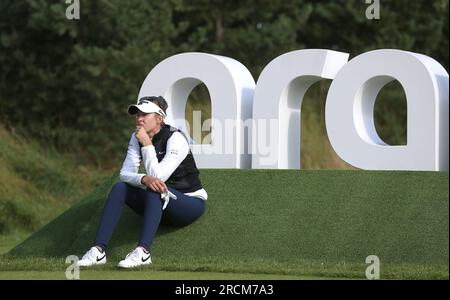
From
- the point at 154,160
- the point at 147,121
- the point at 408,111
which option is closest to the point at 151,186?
the point at 154,160

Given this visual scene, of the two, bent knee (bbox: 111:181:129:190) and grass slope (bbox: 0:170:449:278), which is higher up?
bent knee (bbox: 111:181:129:190)

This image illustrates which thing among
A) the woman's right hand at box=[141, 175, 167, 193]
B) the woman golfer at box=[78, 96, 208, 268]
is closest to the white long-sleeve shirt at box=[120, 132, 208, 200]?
the woman golfer at box=[78, 96, 208, 268]

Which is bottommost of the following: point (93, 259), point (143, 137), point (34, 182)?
point (34, 182)

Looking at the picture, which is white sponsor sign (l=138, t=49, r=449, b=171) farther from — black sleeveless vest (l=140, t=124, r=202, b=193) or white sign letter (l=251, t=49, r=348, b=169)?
black sleeveless vest (l=140, t=124, r=202, b=193)

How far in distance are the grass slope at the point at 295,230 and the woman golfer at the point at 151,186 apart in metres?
0.17

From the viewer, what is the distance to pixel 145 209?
22.4ft

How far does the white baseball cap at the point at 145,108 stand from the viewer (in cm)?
716

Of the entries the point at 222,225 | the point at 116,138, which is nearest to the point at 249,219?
the point at 222,225

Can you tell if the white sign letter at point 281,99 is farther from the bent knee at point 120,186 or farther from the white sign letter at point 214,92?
the bent knee at point 120,186

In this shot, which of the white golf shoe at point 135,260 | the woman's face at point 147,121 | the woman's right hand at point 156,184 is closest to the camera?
the white golf shoe at point 135,260

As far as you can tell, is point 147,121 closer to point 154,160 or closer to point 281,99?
point 154,160

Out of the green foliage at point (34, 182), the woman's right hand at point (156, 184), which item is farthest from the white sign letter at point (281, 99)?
the green foliage at point (34, 182)

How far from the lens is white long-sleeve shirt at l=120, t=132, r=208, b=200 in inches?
275

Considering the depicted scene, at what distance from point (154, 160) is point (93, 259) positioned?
824 mm
